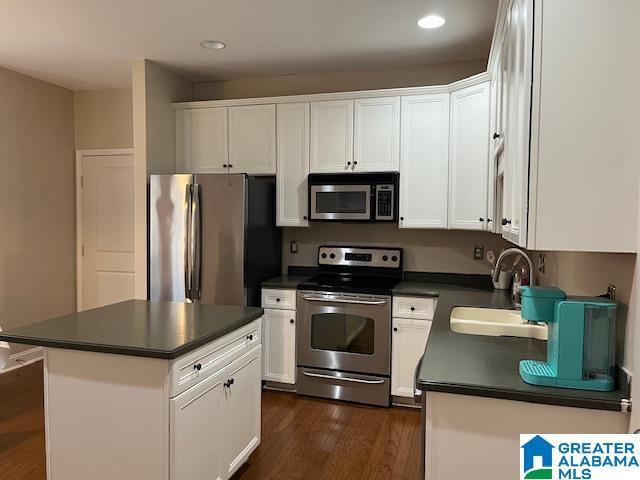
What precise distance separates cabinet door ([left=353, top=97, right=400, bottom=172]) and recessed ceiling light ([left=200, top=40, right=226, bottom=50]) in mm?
1095

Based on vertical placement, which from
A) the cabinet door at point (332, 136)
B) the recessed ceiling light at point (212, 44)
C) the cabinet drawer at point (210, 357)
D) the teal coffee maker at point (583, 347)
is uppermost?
the recessed ceiling light at point (212, 44)

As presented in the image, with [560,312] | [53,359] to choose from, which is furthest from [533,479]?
[53,359]

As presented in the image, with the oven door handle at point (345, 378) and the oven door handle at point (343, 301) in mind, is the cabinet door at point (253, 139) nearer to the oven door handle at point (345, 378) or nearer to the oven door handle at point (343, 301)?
the oven door handle at point (343, 301)

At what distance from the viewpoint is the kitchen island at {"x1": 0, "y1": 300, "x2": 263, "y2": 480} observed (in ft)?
6.14

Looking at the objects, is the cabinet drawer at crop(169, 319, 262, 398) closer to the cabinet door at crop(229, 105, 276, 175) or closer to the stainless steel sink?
the stainless steel sink

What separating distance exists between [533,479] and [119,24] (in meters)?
3.31

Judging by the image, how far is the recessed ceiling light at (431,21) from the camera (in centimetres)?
290

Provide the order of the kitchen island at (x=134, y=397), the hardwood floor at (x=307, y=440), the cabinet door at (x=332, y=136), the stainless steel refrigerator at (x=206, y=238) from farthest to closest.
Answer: the cabinet door at (x=332, y=136), the stainless steel refrigerator at (x=206, y=238), the hardwood floor at (x=307, y=440), the kitchen island at (x=134, y=397)

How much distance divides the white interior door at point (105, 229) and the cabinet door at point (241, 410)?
275 centimetres

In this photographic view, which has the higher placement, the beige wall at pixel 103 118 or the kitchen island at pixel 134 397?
the beige wall at pixel 103 118

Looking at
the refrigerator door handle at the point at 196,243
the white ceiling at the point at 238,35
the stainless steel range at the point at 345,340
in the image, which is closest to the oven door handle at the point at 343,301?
the stainless steel range at the point at 345,340

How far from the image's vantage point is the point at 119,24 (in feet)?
9.96

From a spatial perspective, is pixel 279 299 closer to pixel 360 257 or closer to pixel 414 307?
pixel 360 257

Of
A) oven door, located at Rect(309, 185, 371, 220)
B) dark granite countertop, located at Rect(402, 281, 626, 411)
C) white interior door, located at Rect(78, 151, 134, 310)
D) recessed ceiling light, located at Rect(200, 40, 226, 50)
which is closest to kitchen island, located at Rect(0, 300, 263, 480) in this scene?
dark granite countertop, located at Rect(402, 281, 626, 411)
